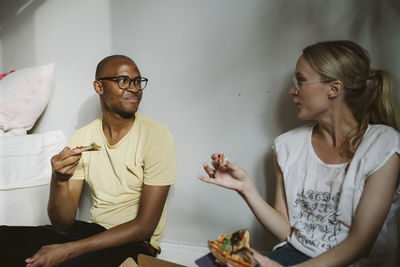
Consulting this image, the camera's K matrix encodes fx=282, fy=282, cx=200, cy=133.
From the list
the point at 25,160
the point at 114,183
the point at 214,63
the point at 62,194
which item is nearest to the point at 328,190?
the point at 214,63

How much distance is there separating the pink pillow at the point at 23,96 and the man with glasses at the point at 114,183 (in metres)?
0.58

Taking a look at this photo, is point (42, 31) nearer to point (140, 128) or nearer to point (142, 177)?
point (140, 128)

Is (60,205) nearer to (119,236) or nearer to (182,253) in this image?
(119,236)

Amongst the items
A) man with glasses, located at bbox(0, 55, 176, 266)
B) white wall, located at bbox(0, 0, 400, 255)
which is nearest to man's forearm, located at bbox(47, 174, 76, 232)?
man with glasses, located at bbox(0, 55, 176, 266)

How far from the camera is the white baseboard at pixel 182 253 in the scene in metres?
1.65

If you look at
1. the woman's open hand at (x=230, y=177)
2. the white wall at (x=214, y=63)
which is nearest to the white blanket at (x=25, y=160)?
the white wall at (x=214, y=63)

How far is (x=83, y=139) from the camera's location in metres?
1.49

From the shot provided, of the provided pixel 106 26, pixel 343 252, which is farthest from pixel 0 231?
pixel 343 252

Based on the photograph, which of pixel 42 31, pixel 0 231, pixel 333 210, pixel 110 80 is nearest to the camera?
pixel 333 210

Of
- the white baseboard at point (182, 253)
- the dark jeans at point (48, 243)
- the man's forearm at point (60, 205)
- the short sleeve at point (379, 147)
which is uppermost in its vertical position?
the short sleeve at point (379, 147)

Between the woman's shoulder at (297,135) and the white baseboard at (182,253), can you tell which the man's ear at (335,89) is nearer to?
the woman's shoulder at (297,135)

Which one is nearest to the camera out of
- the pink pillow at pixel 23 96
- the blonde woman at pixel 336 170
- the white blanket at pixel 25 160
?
the blonde woman at pixel 336 170

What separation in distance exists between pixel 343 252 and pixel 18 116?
1937mm

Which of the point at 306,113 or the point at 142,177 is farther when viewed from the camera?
the point at 142,177
